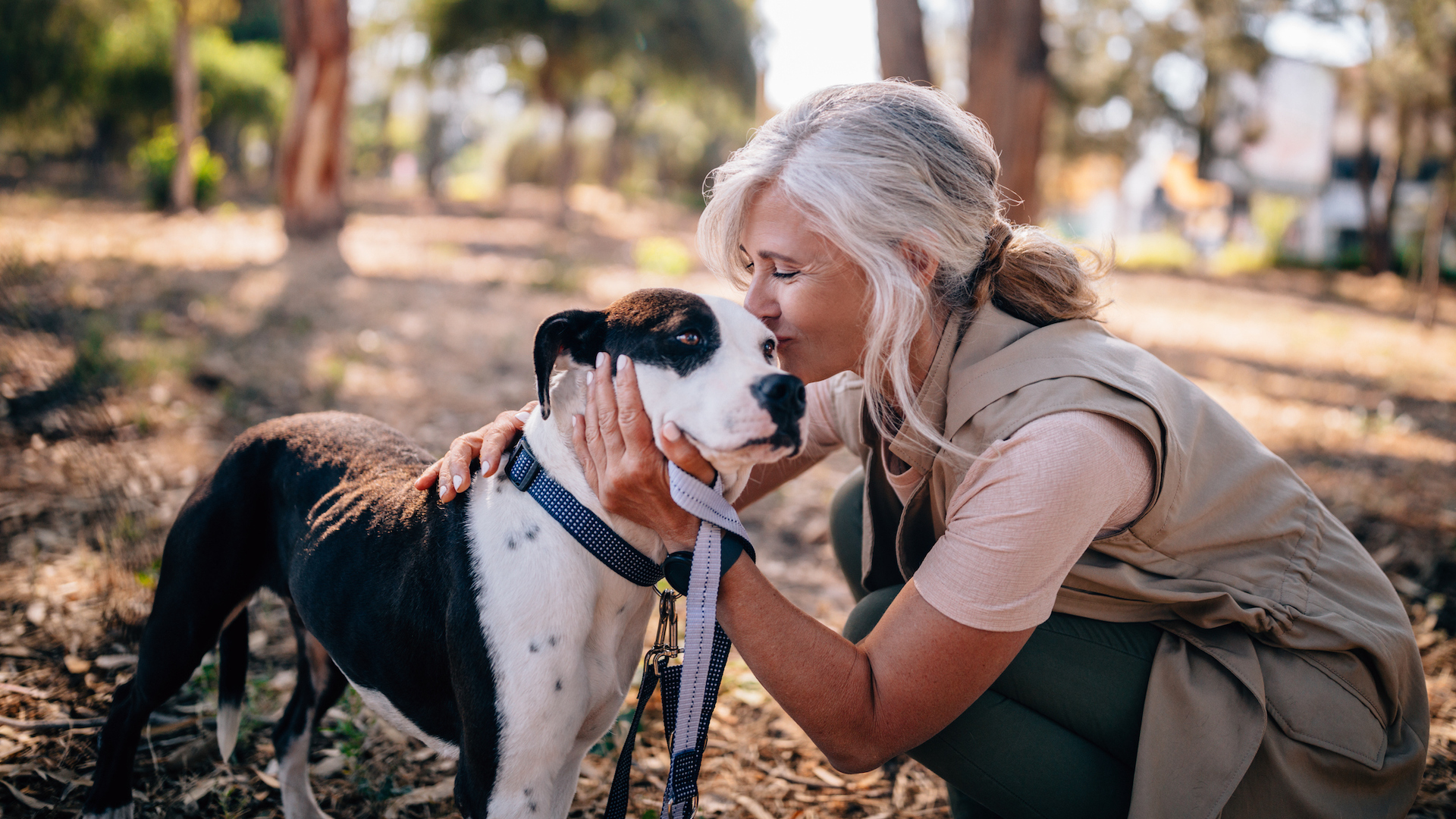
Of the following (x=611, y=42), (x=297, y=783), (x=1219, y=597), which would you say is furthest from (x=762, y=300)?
(x=611, y=42)

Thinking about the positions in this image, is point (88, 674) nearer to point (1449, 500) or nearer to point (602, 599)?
point (602, 599)

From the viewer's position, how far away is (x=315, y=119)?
35.1ft

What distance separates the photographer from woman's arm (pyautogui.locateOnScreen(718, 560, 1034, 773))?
1.76m

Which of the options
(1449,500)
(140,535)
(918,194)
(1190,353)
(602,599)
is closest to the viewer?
(602,599)

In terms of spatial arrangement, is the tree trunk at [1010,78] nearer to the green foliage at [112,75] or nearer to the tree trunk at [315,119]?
the tree trunk at [315,119]

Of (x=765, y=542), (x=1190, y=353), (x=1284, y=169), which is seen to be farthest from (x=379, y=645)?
(x=1284, y=169)

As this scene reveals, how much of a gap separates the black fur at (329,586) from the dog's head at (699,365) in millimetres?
464

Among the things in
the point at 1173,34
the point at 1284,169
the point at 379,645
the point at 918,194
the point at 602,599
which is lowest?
the point at 1284,169

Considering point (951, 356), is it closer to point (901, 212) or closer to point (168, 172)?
point (901, 212)

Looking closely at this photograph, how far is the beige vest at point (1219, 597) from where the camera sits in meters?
1.80

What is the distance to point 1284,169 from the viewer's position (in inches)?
1358

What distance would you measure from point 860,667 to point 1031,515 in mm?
482

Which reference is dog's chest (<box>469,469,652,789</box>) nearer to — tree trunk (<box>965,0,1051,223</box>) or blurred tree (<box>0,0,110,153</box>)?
tree trunk (<box>965,0,1051,223</box>)

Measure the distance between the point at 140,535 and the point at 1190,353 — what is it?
9.80 meters
